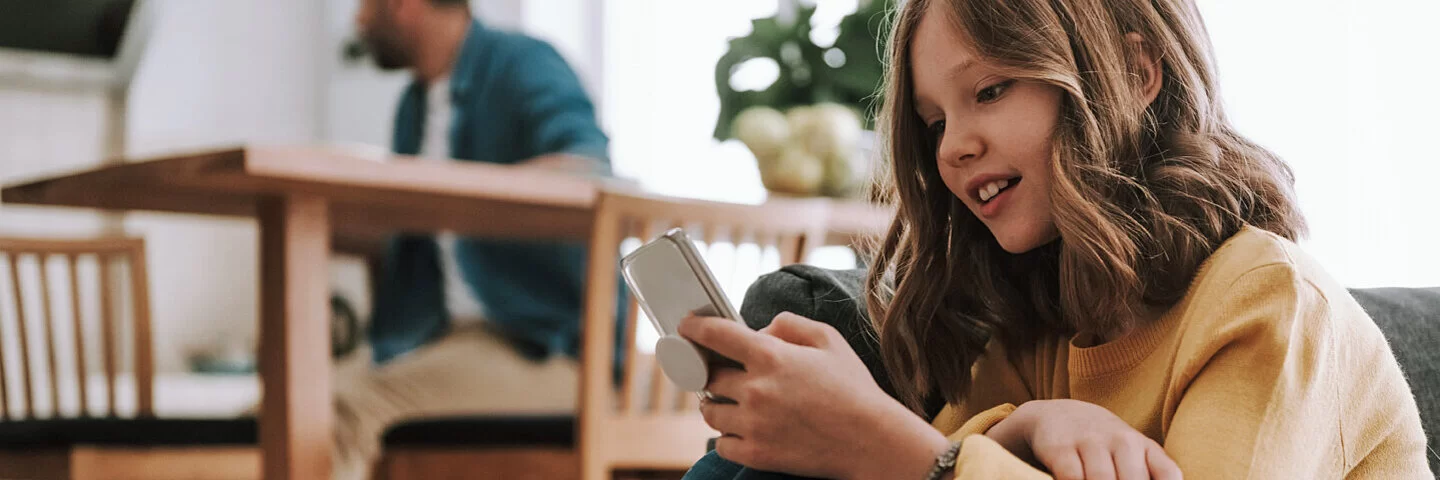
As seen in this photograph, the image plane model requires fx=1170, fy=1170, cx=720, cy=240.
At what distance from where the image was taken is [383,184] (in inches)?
55.5

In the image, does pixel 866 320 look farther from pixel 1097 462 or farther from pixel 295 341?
pixel 295 341

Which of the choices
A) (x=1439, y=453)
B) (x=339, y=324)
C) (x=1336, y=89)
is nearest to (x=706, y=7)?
(x=339, y=324)

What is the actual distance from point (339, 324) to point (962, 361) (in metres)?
3.21

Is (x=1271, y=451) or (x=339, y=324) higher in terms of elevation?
(x=1271, y=451)

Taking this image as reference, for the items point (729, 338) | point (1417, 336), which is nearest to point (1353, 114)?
point (1417, 336)

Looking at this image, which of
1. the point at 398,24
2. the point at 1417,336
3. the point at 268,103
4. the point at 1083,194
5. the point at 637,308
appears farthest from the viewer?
the point at 268,103

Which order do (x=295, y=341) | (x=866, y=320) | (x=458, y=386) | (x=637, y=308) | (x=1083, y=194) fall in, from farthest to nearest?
(x=458, y=386), (x=637, y=308), (x=295, y=341), (x=866, y=320), (x=1083, y=194)

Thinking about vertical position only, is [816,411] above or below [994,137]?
below

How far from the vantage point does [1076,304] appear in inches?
27.5

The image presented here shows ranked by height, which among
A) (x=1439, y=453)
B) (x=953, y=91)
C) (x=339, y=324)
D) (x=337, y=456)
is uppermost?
(x=953, y=91)

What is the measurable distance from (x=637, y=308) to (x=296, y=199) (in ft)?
1.48

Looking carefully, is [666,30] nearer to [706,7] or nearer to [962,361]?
[706,7]

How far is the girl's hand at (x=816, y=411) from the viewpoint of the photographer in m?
0.60

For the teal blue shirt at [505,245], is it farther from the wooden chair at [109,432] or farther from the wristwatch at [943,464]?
the wristwatch at [943,464]
